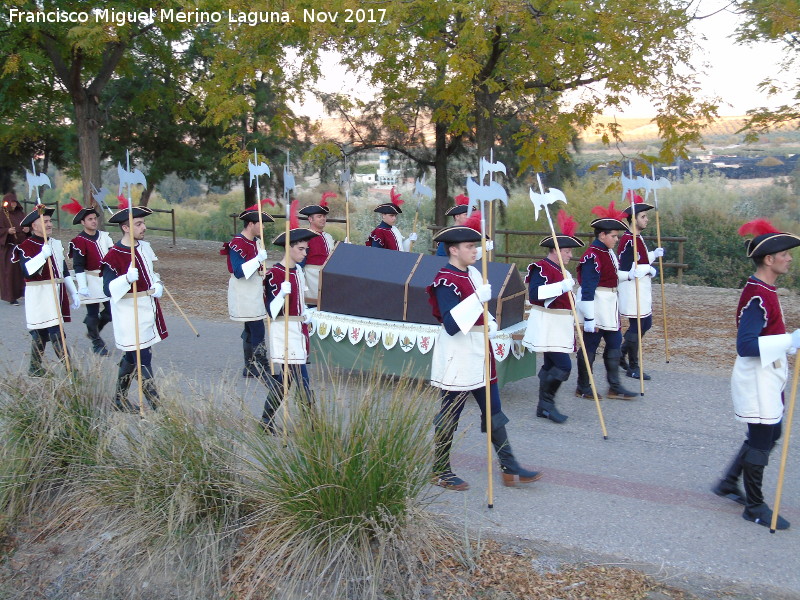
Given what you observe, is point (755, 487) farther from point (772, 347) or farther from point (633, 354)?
point (633, 354)

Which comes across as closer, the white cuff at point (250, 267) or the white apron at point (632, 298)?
the white cuff at point (250, 267)

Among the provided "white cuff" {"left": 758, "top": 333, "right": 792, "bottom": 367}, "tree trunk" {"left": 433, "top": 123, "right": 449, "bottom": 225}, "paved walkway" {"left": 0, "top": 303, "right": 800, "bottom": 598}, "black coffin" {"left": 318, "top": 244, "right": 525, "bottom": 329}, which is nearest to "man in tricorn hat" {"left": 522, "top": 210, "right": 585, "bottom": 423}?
"paved walkway" {"left": 0, "top": 303, "right": 800, "bottom": 598}

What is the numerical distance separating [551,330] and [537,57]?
5.87 metres

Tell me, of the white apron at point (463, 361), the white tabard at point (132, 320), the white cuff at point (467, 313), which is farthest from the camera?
the white tabard at point (132, 320)

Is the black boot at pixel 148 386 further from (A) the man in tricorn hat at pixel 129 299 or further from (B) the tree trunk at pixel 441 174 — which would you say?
(B) the tree trunk at pixel 441 174

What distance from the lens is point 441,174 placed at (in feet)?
57.2

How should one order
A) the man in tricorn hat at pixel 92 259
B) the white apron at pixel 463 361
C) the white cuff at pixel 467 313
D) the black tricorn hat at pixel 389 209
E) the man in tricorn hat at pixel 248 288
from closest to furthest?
the white cuff at pixel 467 313 → the white apron at pixel 463 361 → the man in tricorn hat at pixel 248 288 → the man in tricorn hat at pixel 92 259 → the black tricorn hat at pixel 389 209

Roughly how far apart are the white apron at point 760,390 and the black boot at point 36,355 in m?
4.71

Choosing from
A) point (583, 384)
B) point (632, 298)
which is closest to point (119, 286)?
point (583, 384)

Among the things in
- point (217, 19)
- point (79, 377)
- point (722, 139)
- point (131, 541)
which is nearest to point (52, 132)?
point (217, 19)

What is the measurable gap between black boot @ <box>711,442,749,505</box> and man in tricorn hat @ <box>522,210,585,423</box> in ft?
6.05

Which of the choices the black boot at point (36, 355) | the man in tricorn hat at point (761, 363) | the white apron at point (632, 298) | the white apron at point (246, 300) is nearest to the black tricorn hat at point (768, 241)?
the man in tricorn hat at point (761, 363)

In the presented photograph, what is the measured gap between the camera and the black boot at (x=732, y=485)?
16.9 ft

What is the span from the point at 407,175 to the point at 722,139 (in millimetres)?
27421
